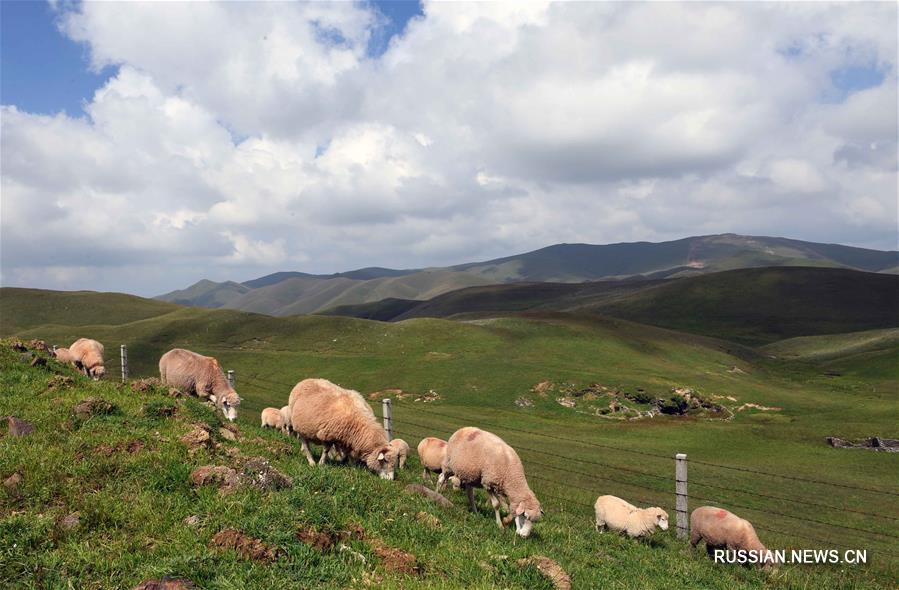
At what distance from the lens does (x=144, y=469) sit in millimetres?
9883

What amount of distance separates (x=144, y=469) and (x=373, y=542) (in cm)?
445

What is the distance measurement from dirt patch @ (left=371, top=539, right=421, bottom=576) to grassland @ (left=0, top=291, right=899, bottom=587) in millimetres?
1179

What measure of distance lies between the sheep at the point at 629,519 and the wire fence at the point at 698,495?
1.90 metres

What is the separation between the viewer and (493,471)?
46.5 feet

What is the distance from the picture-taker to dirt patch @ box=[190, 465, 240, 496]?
31.3 ft

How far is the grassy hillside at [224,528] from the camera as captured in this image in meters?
7.49

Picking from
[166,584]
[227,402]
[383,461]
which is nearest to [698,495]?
[383,461]

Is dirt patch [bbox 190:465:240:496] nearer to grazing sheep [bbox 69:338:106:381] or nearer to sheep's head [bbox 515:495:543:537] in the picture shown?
sheep's head [bbox 515:495:543:537]


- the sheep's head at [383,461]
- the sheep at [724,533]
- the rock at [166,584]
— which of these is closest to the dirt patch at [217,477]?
the rock at [166,584]

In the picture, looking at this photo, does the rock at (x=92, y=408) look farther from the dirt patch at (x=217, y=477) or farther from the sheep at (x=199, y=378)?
the sheep at (x=199, y=378)

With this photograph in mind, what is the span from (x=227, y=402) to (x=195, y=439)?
10041mm

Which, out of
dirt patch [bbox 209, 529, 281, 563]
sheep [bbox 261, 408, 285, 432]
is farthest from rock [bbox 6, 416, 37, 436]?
sheep [bbox 261, 408, 285, 432]

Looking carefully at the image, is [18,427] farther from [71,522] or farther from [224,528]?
[224,528]

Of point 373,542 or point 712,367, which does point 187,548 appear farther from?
point 712,367
